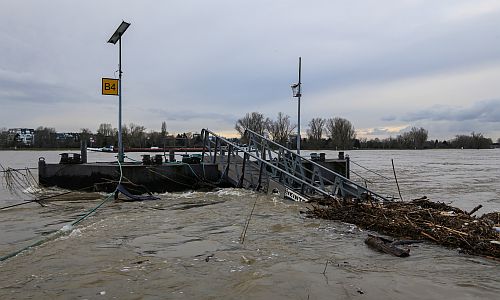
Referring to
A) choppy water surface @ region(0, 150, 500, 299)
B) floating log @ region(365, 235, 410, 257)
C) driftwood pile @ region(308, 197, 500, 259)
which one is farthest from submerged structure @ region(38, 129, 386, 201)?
floating log @ region(365, 235, 410, 257)

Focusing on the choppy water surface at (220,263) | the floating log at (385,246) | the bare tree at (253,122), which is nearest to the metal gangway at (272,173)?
the choppy water surface at (220,263)

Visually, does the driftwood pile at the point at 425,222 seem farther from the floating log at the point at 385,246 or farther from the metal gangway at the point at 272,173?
the metal gangway at the point at 272,173

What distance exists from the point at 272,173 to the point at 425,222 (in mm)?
7864

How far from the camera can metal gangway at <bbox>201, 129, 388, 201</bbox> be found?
1514cm

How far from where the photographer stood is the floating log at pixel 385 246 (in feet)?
25.0

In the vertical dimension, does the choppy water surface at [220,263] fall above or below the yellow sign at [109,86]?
below

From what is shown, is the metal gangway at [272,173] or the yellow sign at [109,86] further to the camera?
the yellow sign at [109,86]

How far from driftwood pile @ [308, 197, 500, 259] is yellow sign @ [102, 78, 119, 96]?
1087 cm

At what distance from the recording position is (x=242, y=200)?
1568cm

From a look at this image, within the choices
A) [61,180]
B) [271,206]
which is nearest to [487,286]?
[271,206]

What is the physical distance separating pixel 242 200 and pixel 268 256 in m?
8.07

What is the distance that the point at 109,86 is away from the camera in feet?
61.4

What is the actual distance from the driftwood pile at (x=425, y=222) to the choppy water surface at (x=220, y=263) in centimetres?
39

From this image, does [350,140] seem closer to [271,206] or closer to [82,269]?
[271,206]
